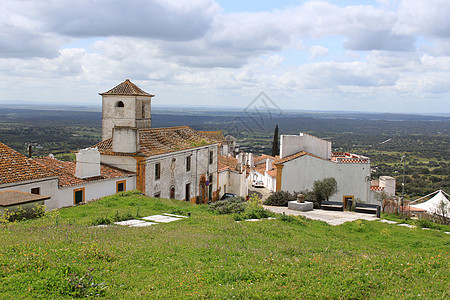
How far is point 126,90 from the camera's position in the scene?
3116 cm

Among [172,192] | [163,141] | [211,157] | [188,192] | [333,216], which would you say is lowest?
[188,192]

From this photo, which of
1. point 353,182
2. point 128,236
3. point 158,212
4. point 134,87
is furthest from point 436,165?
point 128,236

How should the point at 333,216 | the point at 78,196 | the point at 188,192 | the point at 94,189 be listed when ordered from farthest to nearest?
the point at 188,192 → the point at 94,189 → the point at 78,196 → the point at 333,216

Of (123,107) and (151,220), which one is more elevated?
(123,107)

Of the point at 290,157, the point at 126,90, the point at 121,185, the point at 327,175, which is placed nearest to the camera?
the point at 121,185

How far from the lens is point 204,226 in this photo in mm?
13352

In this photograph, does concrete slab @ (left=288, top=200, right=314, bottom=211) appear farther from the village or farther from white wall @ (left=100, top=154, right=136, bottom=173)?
white wall @ (left=100, top=154, right=136, bottom=173)

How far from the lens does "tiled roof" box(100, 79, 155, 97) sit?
101 feet

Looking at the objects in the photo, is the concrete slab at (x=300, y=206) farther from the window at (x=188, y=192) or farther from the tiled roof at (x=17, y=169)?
the tiled roof at (x=17, y=169)

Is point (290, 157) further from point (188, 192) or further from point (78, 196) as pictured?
point (78, 196)

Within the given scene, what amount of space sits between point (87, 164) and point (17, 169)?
3.88 meters

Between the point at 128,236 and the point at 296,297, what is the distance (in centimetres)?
556

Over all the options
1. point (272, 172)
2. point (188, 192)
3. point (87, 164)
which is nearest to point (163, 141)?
point (188, 192)

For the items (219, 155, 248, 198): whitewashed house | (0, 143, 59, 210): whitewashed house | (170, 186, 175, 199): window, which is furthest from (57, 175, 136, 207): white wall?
(219, 155, 248, 198): whitewashed house
